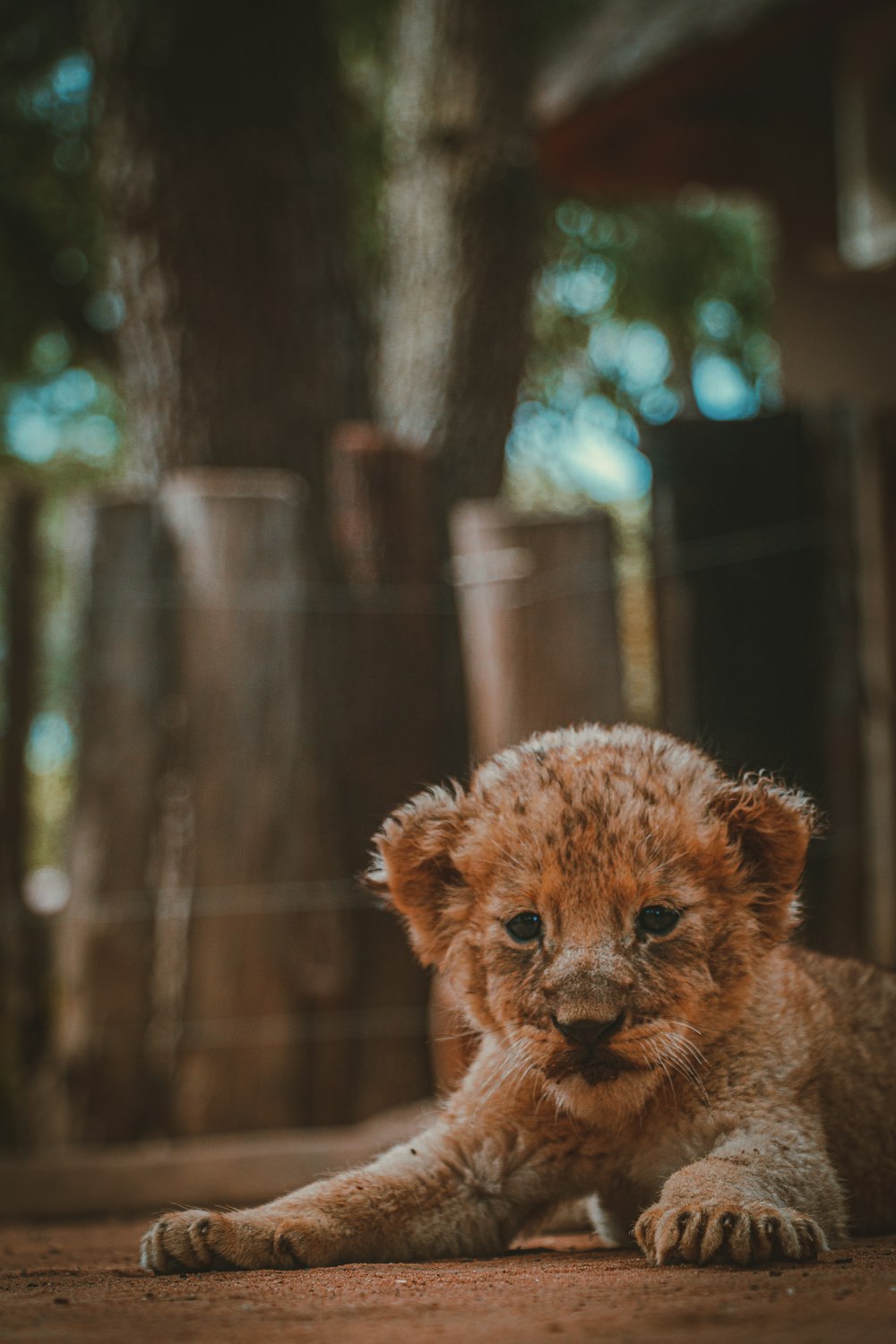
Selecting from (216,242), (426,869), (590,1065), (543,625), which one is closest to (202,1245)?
(590,1065)

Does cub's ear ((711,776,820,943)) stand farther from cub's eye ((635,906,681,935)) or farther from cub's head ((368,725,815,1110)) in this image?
cub's eye ((635,906,681,935))

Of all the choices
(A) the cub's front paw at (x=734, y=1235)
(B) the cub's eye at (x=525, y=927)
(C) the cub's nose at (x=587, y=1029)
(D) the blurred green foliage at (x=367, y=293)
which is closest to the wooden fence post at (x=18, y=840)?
(D) the blurred green foliage at (x=367, y=293)

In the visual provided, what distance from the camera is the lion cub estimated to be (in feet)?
10.9

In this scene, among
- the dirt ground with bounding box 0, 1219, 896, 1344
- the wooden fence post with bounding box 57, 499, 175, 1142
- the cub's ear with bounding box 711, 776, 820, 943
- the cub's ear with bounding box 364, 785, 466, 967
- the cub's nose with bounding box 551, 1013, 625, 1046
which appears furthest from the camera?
the wooden fence post with bounding box 57, 499, 175, 1142

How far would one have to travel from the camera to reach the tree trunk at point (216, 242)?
8.23 m

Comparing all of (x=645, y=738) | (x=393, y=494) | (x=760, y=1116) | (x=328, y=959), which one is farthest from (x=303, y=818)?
(x=760, y=1116)

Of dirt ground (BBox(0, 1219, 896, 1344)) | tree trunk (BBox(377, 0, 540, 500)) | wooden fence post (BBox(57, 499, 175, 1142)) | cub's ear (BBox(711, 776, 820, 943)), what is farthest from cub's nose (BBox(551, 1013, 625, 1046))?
tree trunk (BBox(377, 0, 540, 500))

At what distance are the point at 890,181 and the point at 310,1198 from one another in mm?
7936

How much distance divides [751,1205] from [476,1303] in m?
0.65

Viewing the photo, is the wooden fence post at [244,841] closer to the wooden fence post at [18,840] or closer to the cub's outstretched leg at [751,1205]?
the wooden fence post at [18,840]

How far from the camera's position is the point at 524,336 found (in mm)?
9836

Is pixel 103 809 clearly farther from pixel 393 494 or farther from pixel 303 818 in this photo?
pixel 393 494

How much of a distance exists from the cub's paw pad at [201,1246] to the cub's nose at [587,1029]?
2.85 ft

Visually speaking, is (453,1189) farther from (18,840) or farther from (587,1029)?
(18,840)
